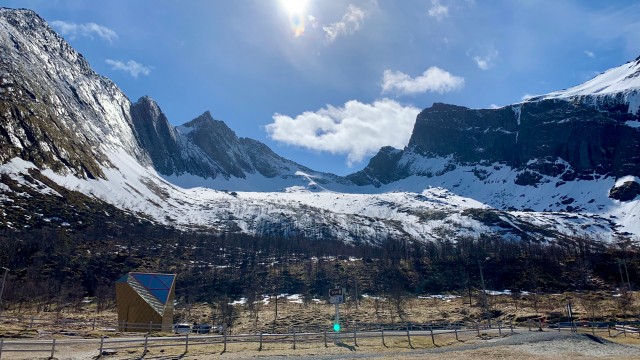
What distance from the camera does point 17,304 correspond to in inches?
3994

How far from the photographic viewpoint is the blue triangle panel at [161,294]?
69.6 m

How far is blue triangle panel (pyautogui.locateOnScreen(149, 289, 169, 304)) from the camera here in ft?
228

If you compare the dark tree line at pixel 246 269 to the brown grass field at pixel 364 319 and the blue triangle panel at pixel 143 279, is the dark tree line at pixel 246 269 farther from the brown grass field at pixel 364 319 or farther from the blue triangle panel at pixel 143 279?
the blue triangle panel at pixel 143 279

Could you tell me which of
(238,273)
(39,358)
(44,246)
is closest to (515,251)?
(238,273)

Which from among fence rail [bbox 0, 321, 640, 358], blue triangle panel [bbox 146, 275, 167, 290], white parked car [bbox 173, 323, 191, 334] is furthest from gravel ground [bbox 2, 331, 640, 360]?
white parked car [bbox 173, 323, 191, 334]

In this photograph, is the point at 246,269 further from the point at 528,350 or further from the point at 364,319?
the point at 528,350

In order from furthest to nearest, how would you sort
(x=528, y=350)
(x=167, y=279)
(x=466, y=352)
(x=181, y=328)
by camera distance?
(x=181, y=328) < (x=167, y=279) < (x=528, y=350) < (x=466, y=352)

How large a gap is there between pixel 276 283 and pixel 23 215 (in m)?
97.9

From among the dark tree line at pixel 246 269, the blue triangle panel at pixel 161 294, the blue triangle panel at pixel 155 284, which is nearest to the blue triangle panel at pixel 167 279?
the blue triangle panel at pixel 155 284

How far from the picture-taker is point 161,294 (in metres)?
70.3

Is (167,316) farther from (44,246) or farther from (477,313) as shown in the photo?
(44,246)

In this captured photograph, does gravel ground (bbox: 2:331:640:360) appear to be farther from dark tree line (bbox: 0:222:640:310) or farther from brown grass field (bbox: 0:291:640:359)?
dark tree line (bbox: 0:222:640:310)

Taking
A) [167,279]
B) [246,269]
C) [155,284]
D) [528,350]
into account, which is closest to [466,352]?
[528,350]

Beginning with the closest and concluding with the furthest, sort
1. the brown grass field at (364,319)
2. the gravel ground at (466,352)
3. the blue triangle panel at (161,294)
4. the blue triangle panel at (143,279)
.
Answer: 1. the gravel ground at (466,352)
2. the brown grass field at (364,319)
3. the blue triangle panel at (161,294)
4. the blue triangle panel at (143,279)
